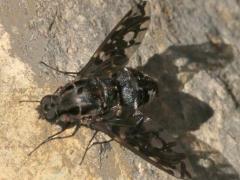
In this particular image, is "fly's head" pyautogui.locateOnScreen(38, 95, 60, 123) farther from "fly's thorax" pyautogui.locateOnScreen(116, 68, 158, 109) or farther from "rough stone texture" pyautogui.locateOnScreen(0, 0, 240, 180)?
"fly's thorax" pyautogui.locateOnScreen(116, 68, 158, 109)

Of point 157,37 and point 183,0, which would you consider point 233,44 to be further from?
point 157,37

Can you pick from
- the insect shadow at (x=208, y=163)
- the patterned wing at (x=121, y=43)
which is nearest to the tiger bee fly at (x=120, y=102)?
the patterned wing at (x=121, y=43)

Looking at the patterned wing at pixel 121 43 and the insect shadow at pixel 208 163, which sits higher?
the patterned wing at pixel 121 43

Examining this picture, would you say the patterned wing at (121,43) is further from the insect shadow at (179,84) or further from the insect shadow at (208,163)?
the insect shadow at (208,163)

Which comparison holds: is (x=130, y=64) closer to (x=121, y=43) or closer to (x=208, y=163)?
(x=121, y=43)

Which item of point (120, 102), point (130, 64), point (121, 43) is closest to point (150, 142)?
point (120, 102)

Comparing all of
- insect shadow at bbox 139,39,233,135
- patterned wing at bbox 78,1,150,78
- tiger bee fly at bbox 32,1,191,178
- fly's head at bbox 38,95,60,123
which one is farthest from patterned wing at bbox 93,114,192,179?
patterned wing at bbox 78,1,150,78

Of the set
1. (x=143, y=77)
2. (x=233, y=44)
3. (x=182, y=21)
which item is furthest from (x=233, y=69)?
(x=143, y=77)
